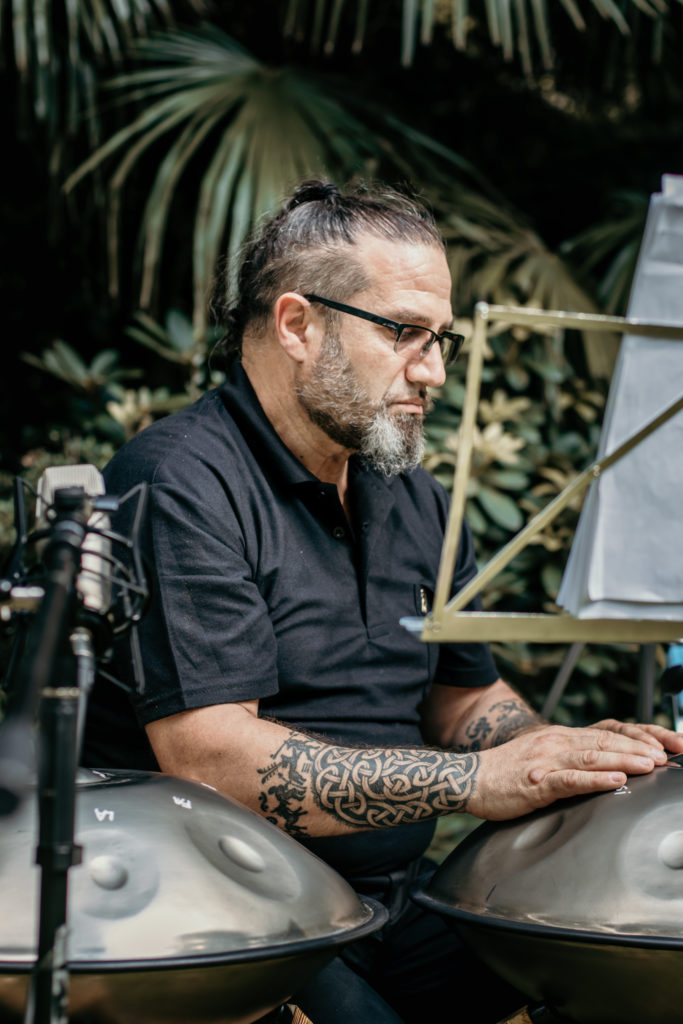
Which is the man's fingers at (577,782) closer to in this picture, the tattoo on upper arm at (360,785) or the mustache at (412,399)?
the tattoo on upper arm at (360,785)

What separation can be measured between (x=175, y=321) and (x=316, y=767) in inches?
59.3

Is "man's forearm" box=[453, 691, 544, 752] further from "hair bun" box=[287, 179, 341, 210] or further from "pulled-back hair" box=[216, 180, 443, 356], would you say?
"hair bun" box=[287, 179, 341, 210]

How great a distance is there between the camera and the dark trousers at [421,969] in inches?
57.8

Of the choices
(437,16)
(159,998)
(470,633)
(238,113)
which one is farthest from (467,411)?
(437,16)

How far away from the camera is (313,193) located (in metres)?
1.82

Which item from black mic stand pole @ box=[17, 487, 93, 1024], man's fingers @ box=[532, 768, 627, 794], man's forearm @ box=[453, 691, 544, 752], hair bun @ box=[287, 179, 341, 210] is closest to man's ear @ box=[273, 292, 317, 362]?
hair bun @ box=[287, 179, 341, 210]

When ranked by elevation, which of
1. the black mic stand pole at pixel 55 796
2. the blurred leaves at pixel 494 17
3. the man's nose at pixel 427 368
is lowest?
the black mic stand pole at pixel 55 796

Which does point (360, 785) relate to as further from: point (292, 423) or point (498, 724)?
point (292, 423)

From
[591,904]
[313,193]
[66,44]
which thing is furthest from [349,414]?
[66,44]

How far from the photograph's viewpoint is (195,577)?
1.36 meters

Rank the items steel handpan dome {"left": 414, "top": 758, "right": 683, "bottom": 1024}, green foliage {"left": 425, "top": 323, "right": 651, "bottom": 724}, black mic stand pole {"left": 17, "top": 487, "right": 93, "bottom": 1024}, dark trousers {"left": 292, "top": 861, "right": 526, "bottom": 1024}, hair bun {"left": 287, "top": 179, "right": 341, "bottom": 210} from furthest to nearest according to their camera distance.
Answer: green foliage {"left": 425, "top": 323, "right": 651, "bottom": 724} < hair bun {"left": 287, "top": 179, "right": 341, "bottom": 210} < dark trousers {"left": 292, "top": 861, "right": 526, "bottom": 1024} < steel handpan dome {"left": 414, "top": 758, "right": 683, "bottom": 1024} < black mic stand pole {"left": 17, "top": 487, "right": 93, "bottom": 1024}

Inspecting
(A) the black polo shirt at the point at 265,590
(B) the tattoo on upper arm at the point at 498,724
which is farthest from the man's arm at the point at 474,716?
(A) the black polo shirt at the point at 265,590

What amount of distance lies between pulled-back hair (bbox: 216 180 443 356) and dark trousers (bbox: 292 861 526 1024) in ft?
2.87

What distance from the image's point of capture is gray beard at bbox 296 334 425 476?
1583mm
